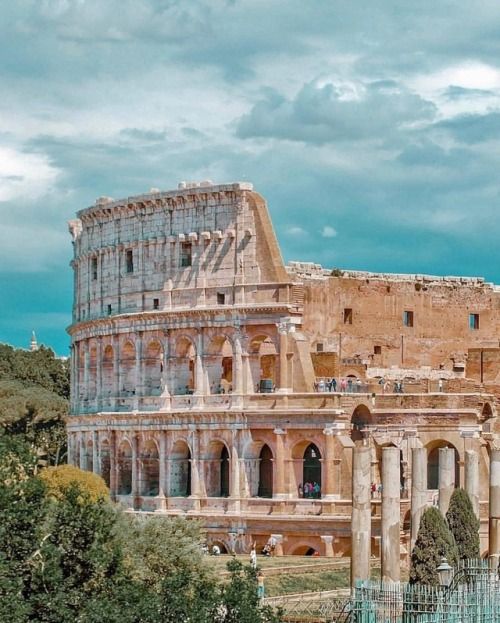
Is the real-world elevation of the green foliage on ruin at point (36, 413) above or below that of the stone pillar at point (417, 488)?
above

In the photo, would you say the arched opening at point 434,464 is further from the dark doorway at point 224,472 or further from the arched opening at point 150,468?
the arched opening at point 150,468

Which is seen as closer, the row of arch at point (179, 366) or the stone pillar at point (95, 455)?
the row of arch at point (179, 366)

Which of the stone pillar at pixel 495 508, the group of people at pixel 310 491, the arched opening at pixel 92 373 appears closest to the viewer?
the stone pillar at pixel 495 508

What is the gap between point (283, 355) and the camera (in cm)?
6291

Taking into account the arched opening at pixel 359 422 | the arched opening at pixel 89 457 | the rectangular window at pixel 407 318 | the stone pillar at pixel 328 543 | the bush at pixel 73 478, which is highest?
the rectangular window at pixel 407 318

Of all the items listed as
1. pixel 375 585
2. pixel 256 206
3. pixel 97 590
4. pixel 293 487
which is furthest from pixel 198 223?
pixel 97 590

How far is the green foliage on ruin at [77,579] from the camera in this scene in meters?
35.3

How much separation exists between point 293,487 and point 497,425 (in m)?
8.64

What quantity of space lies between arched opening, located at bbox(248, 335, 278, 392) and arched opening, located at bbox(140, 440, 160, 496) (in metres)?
5.32

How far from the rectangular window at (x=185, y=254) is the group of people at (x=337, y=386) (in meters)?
6.88

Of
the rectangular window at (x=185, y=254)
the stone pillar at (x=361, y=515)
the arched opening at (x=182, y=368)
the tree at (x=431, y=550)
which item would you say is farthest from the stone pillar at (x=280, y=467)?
the tree at (x=431, y=550)

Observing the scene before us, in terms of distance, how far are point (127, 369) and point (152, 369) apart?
6.04 feet

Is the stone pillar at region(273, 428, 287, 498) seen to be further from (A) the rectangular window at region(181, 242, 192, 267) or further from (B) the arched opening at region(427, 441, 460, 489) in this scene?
(A) the rectangular window at region(181, 242, 192, 267)

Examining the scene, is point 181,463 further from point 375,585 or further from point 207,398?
point 375,585
